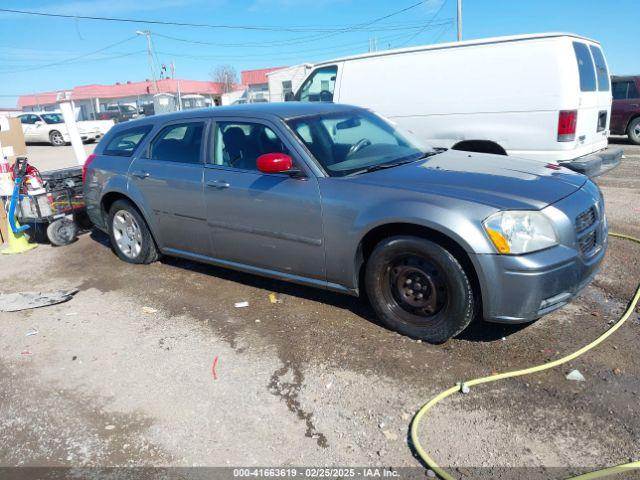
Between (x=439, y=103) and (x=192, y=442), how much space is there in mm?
6027

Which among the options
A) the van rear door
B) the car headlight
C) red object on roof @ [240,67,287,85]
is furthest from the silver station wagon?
red object on roof @ [240,67,287,85]

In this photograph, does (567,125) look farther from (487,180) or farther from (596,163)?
(487,180)

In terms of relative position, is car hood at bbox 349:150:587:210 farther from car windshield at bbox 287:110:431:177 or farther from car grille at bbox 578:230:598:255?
car grille at bbox 578:230:598:255

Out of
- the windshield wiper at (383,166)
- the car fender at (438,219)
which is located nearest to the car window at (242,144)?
the windshield wiper at (383,166)

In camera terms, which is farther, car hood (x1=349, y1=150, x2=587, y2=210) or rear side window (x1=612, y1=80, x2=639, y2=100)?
rear side window (x1=612, y1=80, x2=639, y2=100)

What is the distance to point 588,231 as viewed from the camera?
3.46 metres

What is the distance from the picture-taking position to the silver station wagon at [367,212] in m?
3.21

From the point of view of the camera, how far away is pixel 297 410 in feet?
9.84

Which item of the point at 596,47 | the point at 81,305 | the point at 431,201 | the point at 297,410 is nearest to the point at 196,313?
the point at 81,305

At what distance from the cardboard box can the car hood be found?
539 centimetres

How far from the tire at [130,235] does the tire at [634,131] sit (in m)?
13.4

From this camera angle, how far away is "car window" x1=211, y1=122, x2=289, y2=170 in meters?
4.29

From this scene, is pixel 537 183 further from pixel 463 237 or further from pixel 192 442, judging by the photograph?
pixel 192 442

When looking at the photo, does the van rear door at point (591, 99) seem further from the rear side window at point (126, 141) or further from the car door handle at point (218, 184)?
the rear side window at point (126, 141)
